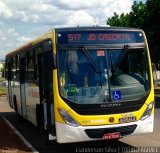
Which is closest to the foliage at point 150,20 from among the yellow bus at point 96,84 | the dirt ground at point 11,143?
the dirt ground at point 11,143

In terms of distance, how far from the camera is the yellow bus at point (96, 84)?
10.2 m

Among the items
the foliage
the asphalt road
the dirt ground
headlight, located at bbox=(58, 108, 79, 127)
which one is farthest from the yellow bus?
the foliage

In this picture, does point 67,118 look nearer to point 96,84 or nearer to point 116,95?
point 96,84

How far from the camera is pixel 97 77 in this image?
413 inches

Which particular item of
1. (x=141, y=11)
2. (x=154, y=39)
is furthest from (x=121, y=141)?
(x=141, y=11)

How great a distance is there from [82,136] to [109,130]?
0.63 metres

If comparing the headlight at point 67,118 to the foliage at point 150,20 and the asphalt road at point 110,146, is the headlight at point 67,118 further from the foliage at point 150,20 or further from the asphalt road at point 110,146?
the foliage at point 150,20

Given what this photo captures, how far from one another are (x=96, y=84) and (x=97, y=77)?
17 cm

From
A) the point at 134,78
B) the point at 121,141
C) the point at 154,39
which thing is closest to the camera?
Answer: the point at 134,78

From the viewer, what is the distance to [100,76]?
414 inches

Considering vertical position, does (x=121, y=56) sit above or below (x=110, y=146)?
above

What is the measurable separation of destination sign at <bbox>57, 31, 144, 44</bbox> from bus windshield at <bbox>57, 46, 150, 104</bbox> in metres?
0.22

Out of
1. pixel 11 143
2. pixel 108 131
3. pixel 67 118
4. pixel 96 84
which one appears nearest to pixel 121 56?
pixel 96 84

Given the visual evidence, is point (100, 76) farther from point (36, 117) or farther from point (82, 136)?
point (36, 117)
